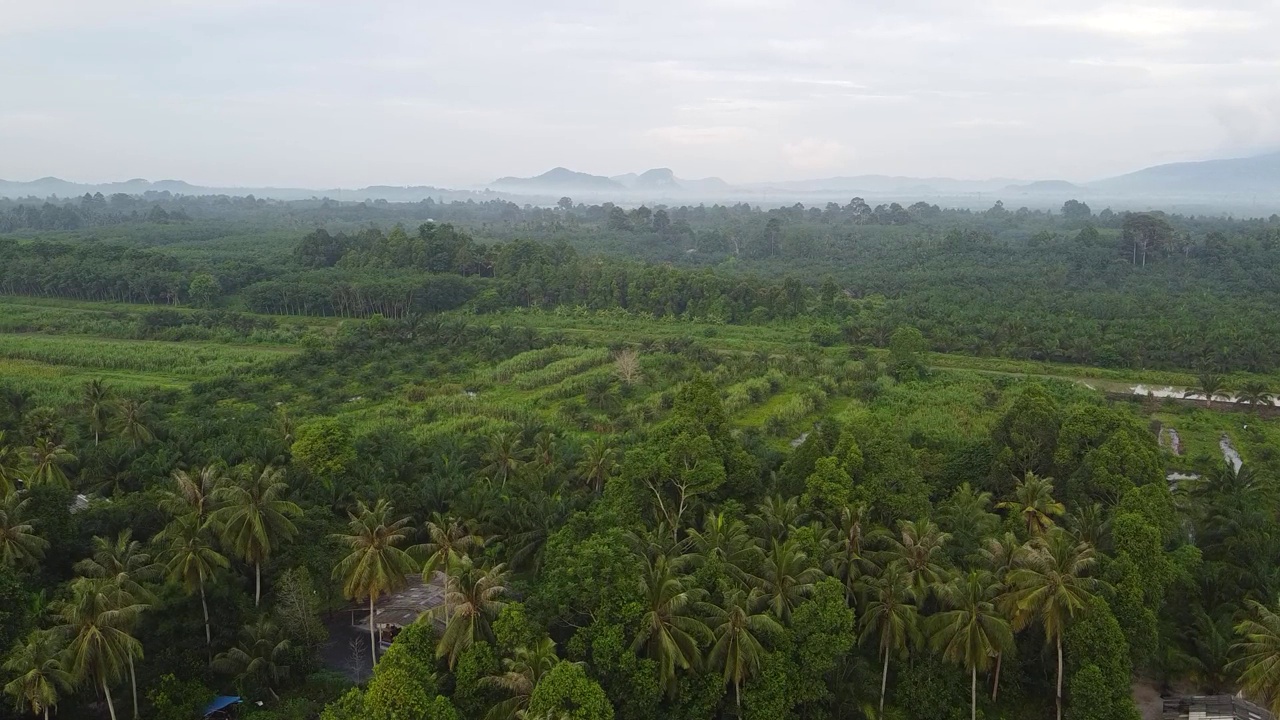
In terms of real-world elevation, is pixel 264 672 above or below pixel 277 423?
below

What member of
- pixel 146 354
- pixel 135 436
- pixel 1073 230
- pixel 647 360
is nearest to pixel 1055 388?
pixel 647 360

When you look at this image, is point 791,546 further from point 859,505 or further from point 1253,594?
point 1253,594

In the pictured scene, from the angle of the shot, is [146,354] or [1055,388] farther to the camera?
[146,354]

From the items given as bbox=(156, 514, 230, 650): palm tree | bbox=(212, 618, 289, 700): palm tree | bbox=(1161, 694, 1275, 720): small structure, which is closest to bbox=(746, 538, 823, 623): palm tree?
bbox=(1161, 694, 1275, 720): small structure

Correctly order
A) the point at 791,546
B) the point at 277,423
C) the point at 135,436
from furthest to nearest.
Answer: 1. the point at 277,423
2. the point at 135,436
3. the point at 791,546

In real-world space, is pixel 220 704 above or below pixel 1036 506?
below

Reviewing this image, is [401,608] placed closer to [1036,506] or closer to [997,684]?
[997,684]

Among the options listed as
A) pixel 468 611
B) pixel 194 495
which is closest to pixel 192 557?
pixel 194 495
